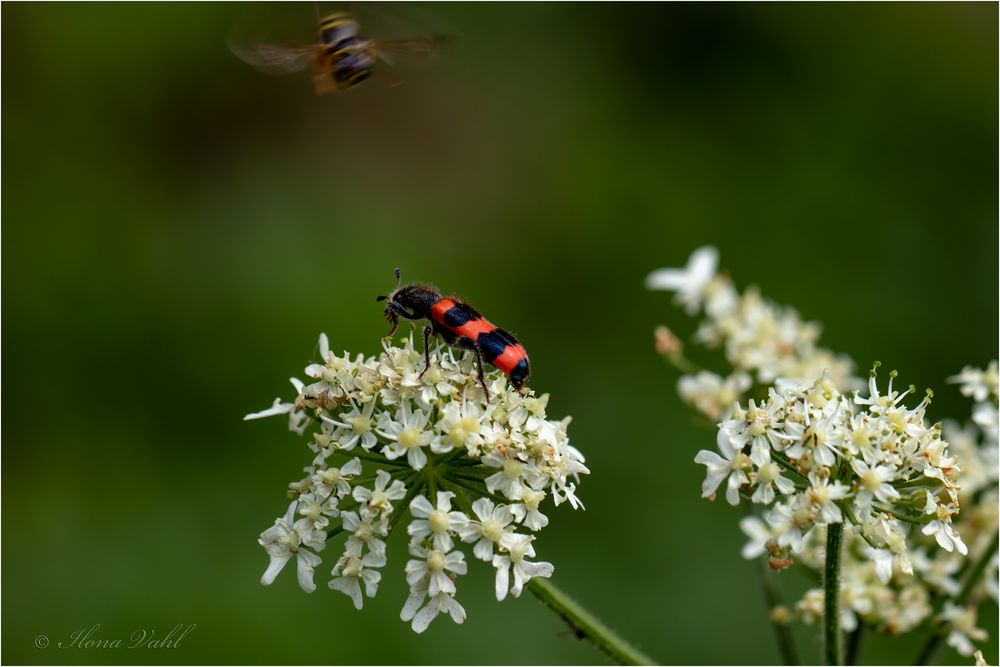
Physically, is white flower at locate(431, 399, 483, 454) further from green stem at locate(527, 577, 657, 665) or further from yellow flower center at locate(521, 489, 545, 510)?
green stem at locate(527, 577, 657, 665)

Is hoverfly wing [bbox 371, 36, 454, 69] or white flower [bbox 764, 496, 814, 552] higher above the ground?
hoverfly wing [bbox 371, 36, 454, 69]

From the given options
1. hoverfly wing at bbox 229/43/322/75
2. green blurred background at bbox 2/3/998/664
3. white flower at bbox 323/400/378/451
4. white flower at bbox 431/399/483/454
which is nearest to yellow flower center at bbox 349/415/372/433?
white flower at bbox 323/400/378/451

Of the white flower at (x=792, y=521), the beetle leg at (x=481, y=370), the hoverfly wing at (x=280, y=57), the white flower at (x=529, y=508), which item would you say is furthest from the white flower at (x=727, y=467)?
the hoverfly wing at (x=280, y=57)

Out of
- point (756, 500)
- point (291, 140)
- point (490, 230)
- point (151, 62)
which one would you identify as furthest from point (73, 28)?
point (756, 500)

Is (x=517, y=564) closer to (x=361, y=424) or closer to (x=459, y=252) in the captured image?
(x=361, y=424)

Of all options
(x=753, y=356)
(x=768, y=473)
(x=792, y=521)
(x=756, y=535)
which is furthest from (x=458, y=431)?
(x=753, y=356)

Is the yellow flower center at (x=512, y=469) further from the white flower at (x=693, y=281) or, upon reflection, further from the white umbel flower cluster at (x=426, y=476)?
the white flower at (x=693, y=281)

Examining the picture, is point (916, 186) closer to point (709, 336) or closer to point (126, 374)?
point (709, 336)
